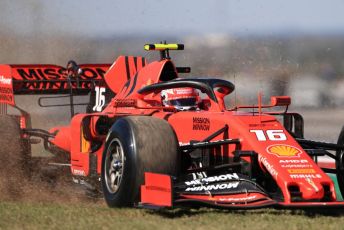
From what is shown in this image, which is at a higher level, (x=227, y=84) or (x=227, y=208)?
(x=227, y=84)

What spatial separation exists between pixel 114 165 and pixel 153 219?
1.19 metres

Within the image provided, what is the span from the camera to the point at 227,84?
10320 millimetres

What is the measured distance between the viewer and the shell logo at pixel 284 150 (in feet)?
28.0

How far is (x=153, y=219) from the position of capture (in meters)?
7.89

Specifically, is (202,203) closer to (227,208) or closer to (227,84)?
(227,208)

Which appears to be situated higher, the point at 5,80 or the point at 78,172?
the point at 5,80

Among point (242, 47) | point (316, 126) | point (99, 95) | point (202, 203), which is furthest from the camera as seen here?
point (242, 47)

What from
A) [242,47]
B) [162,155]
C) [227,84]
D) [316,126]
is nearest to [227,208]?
[162,155]

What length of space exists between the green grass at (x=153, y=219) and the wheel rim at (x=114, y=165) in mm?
401

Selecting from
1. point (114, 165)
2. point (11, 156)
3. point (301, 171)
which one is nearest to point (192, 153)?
point (114, 165)

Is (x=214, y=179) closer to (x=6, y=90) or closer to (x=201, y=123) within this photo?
(x=201, y=123)

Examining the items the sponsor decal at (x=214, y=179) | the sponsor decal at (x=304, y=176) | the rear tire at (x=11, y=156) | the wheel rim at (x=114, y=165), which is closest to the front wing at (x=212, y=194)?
the sponsor decal at (x=214, y=179)

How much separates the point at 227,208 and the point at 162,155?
0.83m

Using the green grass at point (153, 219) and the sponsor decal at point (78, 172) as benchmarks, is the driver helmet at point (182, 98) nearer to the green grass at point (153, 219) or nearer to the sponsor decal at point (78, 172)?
the sponsor decal at point (78, 172)
